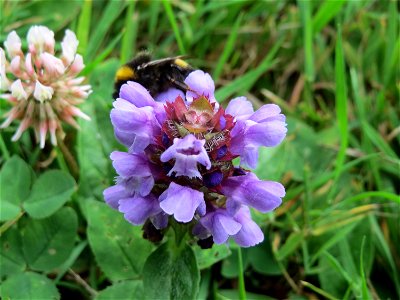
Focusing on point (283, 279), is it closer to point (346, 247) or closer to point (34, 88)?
point (346, 247)

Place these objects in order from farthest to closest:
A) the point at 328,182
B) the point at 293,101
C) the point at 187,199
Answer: the point at 293,101, the point at 328,182, the point at 187,199

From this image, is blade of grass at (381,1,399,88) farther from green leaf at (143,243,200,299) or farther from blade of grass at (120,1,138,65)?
green leaf at (143,243,200,299)

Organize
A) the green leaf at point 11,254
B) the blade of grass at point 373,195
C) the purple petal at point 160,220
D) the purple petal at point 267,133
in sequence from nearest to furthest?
the purple petal at point 267,133, the purple petal at point 160,220, the green leaf at point 11,254, the blade of grass at point 373,195

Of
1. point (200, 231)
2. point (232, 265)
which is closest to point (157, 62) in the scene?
point (200, 231)

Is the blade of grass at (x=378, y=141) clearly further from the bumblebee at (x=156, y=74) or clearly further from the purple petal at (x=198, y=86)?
the purple petal at (x=198, y=86)

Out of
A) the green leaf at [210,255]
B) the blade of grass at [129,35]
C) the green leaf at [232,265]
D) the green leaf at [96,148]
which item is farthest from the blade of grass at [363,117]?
the green leaf at [96,148]

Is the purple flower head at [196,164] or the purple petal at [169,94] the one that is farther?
the purple petal at [169,94]

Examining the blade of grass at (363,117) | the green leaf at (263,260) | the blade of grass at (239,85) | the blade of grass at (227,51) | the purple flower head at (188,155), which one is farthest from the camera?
the blade of grass at (227,51)

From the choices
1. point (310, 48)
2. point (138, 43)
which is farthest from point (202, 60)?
point (310, 48)
